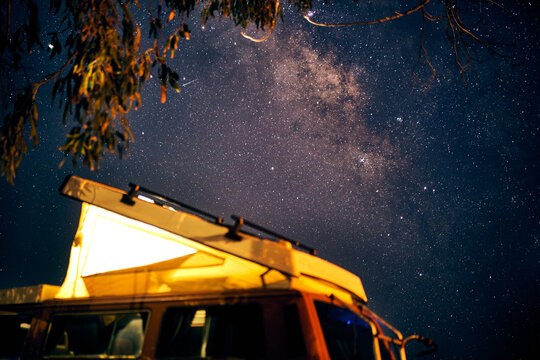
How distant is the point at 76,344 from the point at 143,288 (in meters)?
1.02

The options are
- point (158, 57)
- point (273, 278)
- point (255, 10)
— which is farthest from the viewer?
point (255, 10)

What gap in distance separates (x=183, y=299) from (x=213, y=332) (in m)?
0.47

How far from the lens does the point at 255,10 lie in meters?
5.84

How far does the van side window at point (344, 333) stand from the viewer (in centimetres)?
326

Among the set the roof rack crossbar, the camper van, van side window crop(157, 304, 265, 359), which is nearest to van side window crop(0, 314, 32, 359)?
the camper van

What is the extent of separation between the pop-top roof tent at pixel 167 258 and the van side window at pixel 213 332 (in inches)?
9.1

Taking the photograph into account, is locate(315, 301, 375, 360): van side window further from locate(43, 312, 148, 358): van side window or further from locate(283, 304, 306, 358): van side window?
locate(43, 312, 148, 358): van side window

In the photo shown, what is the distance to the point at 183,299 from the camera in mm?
3455

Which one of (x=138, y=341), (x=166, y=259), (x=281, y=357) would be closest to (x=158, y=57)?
(x=166, y=259)

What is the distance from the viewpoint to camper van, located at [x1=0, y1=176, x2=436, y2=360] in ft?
10.4

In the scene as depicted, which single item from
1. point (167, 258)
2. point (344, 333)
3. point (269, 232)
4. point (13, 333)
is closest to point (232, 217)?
point (269, 232)

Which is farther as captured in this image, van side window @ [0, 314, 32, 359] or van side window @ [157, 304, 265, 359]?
van side window @ [0, 314, 32, 359]

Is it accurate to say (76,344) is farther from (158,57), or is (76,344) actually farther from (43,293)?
(158,57)

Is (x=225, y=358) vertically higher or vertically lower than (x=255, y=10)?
lower
